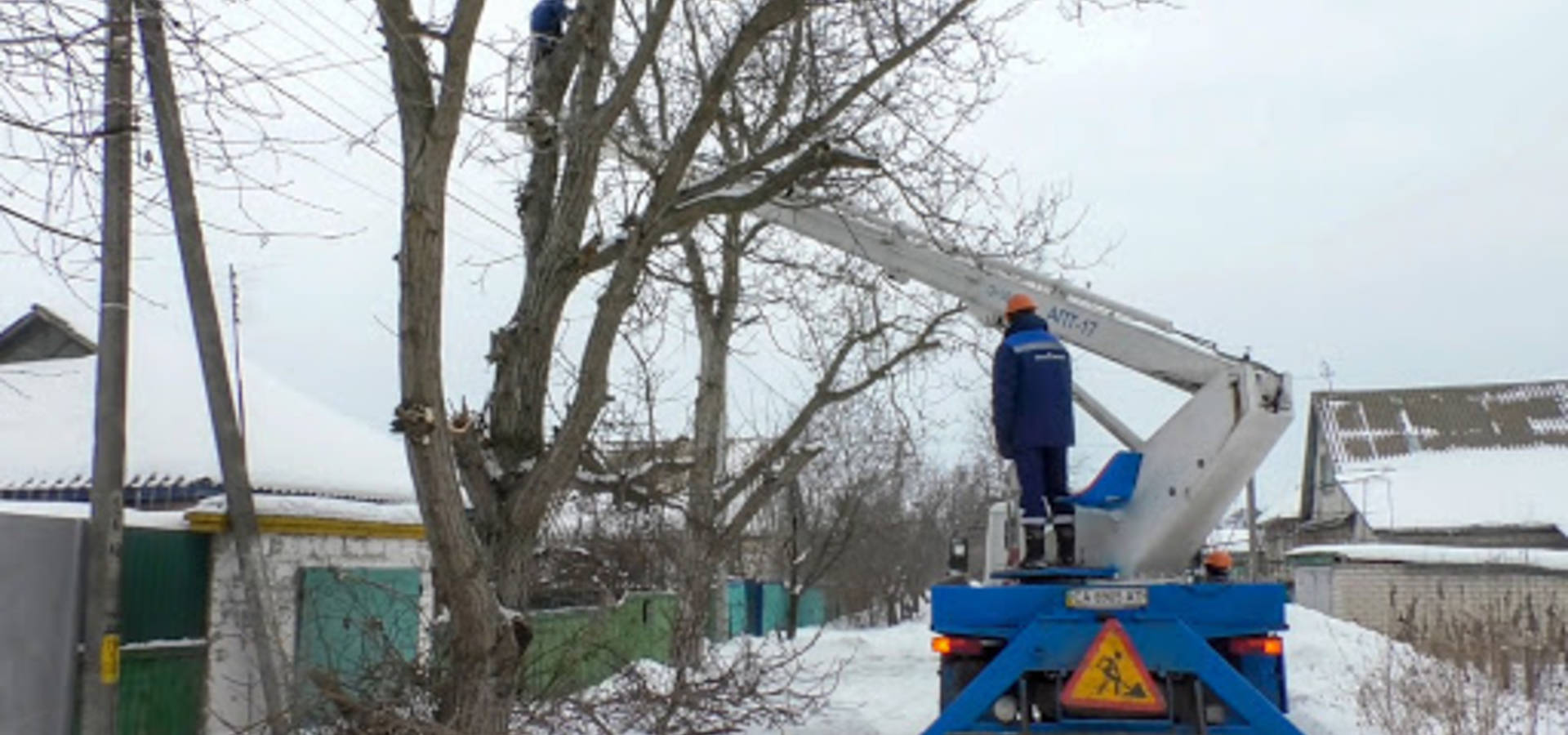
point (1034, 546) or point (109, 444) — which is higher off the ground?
point (109, 444)

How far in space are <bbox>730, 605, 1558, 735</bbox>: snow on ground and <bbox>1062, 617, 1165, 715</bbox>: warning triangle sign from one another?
2634 mm

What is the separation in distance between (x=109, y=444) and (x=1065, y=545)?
559 centimetres

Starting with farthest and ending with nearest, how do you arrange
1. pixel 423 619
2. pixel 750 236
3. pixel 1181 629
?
pixel 750 236 < pixel 423 619 < pixel 1181 629

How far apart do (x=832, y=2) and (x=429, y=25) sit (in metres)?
3.20

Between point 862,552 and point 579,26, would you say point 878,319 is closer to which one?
point 579,26

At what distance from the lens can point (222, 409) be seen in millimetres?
9398

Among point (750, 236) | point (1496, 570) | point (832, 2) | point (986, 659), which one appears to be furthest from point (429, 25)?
point (1496, 570)

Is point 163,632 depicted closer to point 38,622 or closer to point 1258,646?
point 38,622

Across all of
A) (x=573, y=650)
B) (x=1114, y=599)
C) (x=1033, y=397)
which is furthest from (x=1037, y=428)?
(x=573, y=650)

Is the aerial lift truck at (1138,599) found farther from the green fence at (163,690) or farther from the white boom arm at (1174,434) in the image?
the green fence at (163,690)

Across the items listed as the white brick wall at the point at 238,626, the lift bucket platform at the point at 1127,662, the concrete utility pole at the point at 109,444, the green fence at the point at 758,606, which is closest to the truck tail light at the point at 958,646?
the lift bucket platform at the point at 1127,662

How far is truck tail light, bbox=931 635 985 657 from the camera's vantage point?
7.82 m

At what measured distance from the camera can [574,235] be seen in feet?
25.5

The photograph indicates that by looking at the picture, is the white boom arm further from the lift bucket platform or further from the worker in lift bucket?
the lift bucket platform
